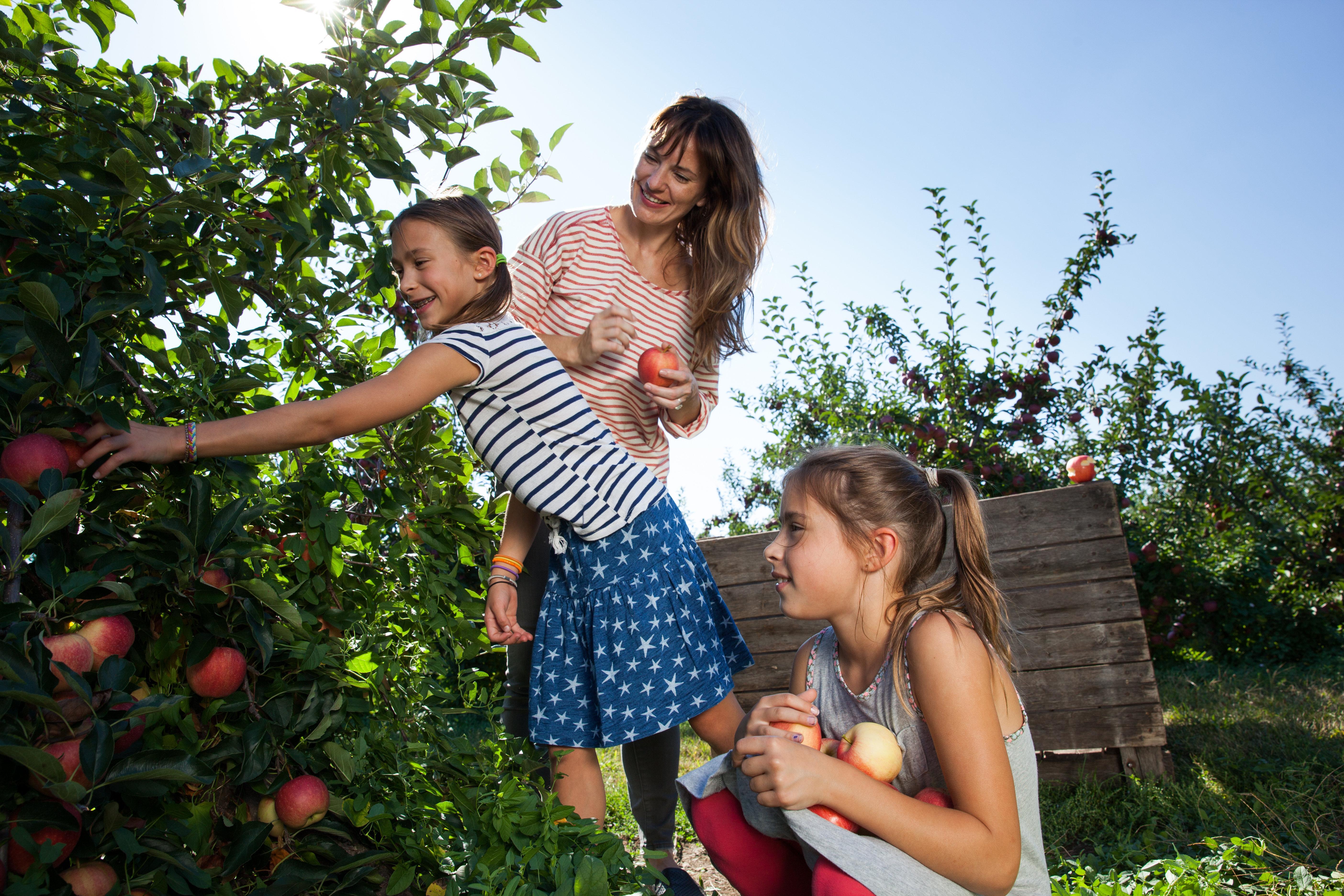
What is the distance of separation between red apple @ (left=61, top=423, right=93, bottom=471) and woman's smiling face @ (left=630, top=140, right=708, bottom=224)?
1.29 metres

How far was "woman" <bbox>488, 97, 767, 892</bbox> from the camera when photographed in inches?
80.2

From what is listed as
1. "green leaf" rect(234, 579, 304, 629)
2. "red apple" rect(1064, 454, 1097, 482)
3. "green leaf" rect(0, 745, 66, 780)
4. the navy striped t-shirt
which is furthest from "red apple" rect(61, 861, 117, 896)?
"red apple" rect(1064, 454, 1097, 482)

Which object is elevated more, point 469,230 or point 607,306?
point 469,230

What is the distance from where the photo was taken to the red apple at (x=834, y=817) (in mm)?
1327

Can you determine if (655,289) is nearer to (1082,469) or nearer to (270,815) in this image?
(270,815)

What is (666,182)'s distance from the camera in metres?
2.06

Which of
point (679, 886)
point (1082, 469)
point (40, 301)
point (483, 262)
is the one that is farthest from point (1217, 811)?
point (40, 301)

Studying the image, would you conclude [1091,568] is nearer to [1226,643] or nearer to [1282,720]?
[1282,720]

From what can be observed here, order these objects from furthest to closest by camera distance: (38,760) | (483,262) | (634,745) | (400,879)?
(634,745) < (483,262) < (400,879) < (38,760)

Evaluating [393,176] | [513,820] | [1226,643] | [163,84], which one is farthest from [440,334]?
[1226,643]

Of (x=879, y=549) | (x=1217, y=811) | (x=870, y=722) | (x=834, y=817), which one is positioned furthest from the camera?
(x=1217, y=811)

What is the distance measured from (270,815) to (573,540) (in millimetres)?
833

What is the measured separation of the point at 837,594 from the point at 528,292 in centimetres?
106

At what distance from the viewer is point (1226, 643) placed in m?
5.02
